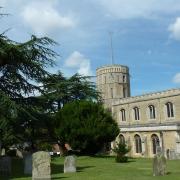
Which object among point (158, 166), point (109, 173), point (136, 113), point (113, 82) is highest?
point (113, 82)

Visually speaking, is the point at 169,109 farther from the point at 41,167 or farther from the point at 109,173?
the point at 41,167

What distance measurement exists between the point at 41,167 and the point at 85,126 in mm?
16239

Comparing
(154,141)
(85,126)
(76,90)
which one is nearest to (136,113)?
(154,141)

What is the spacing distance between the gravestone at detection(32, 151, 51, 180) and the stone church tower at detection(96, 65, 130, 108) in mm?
53195

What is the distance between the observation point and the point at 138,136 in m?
49.9

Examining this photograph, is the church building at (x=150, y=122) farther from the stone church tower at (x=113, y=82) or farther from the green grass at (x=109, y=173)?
the green grass at (x=109, y=173)

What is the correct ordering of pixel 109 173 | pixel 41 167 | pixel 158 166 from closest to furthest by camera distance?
pixel 41 167
pixel 158 166
pixel 109 173

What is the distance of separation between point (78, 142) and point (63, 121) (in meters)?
2.25

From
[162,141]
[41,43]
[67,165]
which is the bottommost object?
[67,165]

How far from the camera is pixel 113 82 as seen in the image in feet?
233

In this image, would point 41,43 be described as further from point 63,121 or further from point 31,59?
point 63,121

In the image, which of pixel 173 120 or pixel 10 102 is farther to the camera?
pixel 173 120

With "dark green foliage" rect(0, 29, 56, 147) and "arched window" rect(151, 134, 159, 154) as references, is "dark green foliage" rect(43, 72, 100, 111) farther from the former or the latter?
"dark green foliage" rect(0, 29, 56, 147)

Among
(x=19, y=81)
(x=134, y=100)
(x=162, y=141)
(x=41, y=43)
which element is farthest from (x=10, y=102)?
(x=134, y=100)
